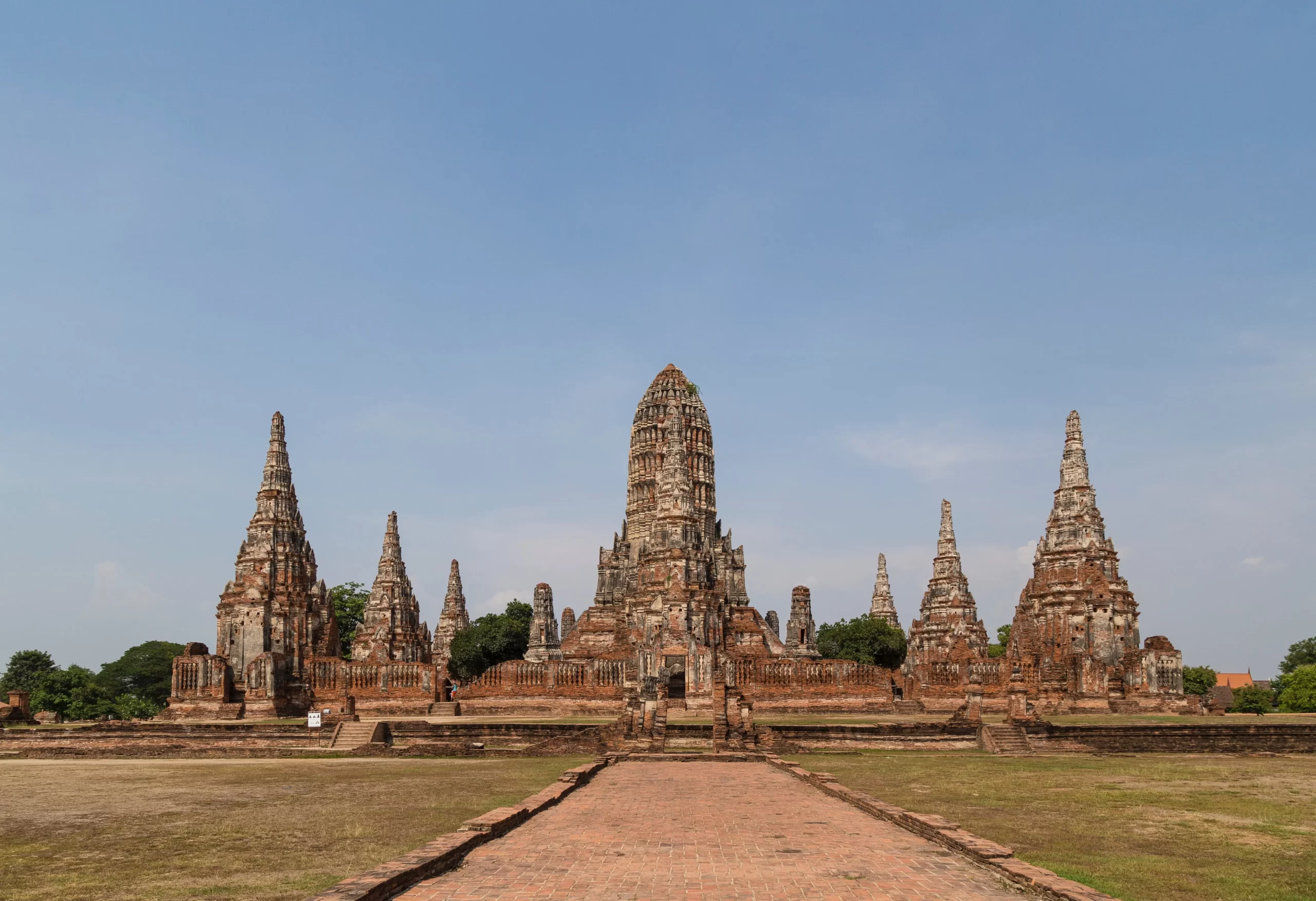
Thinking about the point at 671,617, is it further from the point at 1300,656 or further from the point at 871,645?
the point at 1300,656

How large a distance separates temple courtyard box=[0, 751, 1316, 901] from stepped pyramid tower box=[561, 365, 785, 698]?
19.7m

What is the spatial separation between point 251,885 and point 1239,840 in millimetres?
11072

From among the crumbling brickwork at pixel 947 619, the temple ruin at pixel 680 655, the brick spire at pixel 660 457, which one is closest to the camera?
the temple ruin at pixel 680 655

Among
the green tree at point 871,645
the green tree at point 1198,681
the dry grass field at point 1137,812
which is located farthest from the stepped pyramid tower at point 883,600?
the dry grass field at point 1137,812

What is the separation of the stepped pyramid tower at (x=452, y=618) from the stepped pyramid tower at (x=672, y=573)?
12.4m

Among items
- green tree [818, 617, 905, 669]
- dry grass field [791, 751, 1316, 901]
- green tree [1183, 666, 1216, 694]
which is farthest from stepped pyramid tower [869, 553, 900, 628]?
dry grass field [791, 751, 1316, 901]

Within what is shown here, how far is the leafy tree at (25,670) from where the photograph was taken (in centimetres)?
6950

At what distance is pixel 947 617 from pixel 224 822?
44.0 metres

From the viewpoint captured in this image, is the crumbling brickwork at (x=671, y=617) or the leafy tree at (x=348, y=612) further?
the leafy tree at (x=348, y=612)

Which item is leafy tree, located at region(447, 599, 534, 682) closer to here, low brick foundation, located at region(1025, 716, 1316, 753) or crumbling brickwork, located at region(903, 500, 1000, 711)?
crumbling brickwork, located at region(903, 500, 1000, 711)

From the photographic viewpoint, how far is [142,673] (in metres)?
78.5

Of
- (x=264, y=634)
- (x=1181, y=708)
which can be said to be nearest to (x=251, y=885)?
(x=264, y=634)

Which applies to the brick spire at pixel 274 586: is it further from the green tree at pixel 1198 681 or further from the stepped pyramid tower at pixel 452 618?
the green tree at pixel 1198 681

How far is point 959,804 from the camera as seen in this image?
51.1 feet
